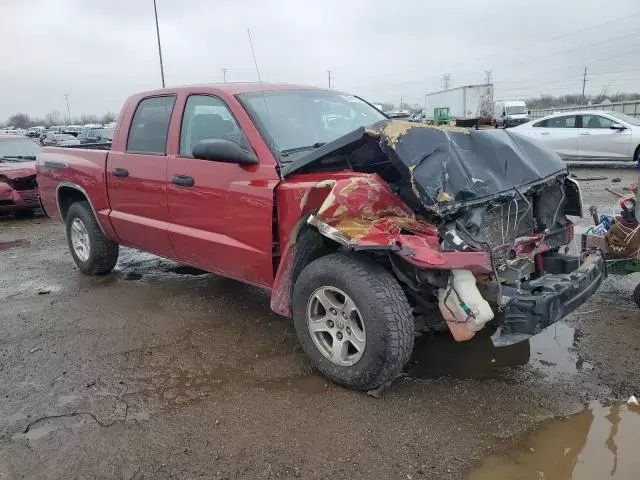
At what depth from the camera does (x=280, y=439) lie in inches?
113

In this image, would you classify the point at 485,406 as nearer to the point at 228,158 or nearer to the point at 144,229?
the point at 228,158

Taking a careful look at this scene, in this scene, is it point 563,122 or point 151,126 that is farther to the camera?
point 563,122

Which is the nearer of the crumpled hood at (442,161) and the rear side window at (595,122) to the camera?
the crumpled hood at (442,161)

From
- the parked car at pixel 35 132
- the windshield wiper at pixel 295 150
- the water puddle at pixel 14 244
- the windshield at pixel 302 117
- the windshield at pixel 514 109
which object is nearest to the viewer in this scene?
the windshield wiper at pixel 295 150

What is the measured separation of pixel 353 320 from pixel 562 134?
12.8 metres

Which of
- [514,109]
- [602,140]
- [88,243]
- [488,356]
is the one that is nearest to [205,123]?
[88,243]

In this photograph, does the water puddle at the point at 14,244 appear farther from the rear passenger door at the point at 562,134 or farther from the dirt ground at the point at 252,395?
the rear passenger door at the point at 562,134

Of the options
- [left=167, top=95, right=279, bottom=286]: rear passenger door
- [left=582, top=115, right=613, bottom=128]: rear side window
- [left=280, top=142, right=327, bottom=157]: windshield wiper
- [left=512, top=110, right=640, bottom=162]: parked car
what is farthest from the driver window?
[left=582, top=115, right=613, bottom=128]: rear side window

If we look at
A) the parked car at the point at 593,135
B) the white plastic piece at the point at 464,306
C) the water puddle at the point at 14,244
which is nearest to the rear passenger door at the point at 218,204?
the white plastic piece at the point at 464,306

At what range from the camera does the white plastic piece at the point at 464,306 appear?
2840 mm

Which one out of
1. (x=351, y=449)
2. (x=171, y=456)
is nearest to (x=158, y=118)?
(x=171, y=456)

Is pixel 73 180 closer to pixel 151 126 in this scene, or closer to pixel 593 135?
pixel 151 126

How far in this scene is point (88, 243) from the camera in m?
5.93

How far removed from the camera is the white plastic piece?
2840 mm
